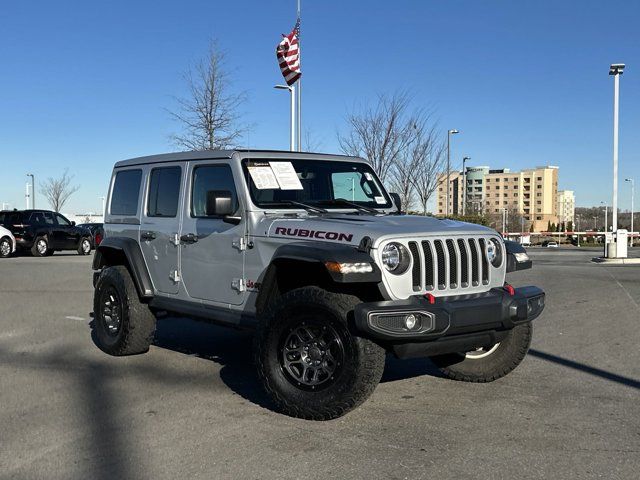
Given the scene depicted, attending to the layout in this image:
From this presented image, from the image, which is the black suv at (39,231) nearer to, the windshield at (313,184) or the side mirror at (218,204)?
the windshield at (313,184)

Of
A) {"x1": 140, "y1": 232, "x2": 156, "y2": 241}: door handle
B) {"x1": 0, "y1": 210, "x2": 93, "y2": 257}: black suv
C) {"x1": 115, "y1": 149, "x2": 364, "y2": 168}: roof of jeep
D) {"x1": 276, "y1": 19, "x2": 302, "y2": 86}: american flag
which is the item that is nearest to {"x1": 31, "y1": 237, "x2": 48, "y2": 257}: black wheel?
{"x1": 0, "y1": 210, "x2": 93, "y2": 257}: black suv

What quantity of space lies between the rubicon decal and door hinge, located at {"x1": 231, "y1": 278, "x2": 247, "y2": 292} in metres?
0.57

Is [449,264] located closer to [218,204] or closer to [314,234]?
[314,234]

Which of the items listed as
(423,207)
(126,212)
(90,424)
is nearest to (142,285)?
(126,212)

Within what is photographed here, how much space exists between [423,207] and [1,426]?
22.4m

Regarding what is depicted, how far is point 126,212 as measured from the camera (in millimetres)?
6941

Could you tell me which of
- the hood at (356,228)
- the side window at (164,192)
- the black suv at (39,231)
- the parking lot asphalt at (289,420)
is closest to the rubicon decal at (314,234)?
the hood at (356,228)

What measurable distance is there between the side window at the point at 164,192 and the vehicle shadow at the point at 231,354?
1.16 m

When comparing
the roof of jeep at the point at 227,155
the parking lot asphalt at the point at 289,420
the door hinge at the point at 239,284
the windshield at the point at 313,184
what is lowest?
the parking lot asphalt at the point at 289,420

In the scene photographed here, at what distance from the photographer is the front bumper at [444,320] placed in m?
4.19

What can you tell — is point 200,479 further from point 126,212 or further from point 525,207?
point 525,207

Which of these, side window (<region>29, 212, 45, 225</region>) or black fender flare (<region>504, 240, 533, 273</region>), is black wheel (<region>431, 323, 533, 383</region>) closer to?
black fender flare (<region>504, 240, 533, 273</region>)

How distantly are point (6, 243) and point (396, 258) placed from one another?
74.4 ft

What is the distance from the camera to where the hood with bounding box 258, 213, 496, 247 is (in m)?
4.59
